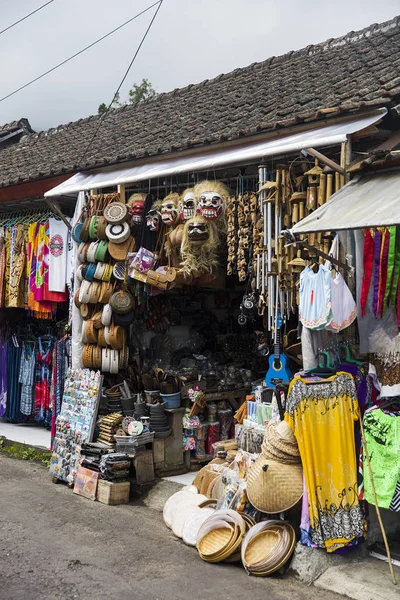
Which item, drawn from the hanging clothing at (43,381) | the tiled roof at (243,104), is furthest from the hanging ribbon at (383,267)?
the hanging clothing at (43,381)

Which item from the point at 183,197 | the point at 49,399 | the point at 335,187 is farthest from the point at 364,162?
the point at 49,399

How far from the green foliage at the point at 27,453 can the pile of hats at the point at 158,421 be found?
2.08 m

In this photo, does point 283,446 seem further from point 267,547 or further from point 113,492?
point 113,492

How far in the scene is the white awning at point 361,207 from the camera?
15.4 feet

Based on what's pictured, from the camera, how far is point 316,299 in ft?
17.7

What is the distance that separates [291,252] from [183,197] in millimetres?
1655

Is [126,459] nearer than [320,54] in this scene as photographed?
Yes

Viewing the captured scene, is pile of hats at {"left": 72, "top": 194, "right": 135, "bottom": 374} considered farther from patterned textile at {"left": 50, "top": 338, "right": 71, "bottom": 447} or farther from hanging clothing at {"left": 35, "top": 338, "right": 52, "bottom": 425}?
hanging clothing at {"left": 35, "top": 338, "right": 52, "bottom": 425}

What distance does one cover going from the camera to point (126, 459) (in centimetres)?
746

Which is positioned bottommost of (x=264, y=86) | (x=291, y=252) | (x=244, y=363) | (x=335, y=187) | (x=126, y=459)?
(x=126, y=459)

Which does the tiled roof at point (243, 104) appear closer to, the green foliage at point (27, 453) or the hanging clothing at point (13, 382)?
the hanging clothing at point (13, 382)

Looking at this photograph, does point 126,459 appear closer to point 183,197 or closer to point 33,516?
point 33,516

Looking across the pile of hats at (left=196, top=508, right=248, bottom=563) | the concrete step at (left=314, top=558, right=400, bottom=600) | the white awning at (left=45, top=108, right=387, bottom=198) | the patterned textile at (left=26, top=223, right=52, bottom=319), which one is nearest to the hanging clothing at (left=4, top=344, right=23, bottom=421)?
the patterned textile at (left=26, top=223, right=52, bottom=319)

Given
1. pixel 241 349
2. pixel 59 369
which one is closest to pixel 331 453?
pixel 241 349
